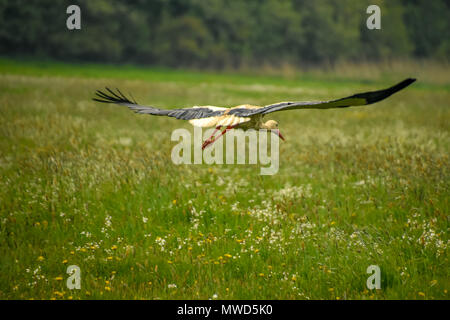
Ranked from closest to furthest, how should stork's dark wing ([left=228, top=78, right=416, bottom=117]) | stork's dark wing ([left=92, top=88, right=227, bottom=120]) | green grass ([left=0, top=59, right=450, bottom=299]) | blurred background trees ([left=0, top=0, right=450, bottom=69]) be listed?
stork's dark wing ([left=228, top=78, right=416, bottom=117])
green grass ([left=0, top=59, right=450, bottom=299])
stork's dark wing ([left=92, top=88, right=227, bottom=120])
blurred background trees ([left=0, top=0, right=450, bottom=69])

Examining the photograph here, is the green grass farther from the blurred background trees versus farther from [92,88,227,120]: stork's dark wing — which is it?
the blurred background trees

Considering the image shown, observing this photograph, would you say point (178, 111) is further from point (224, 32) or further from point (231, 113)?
point (224, 32)

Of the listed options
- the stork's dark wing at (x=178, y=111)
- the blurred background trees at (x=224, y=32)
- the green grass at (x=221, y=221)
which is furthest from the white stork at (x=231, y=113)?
the blurred background trees at (x=224, y=32)

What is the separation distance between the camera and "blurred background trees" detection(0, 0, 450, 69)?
143 feet

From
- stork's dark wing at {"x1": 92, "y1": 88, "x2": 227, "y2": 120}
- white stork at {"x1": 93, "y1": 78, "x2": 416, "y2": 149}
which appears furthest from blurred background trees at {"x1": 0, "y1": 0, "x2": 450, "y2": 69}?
white stork at {"x1": 93, "y1": 78, "x2": 416, "y2": 149}

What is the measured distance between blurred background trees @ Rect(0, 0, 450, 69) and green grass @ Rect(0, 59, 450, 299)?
3685cm

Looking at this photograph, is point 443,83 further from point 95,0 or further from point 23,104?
point 95,0

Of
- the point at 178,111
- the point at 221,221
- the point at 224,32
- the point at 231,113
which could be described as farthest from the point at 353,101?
the point at 224,32

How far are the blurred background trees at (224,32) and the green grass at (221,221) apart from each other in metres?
36.9

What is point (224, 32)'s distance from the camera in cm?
5675

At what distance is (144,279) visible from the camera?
16.9 ft

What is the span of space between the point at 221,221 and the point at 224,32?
174ft

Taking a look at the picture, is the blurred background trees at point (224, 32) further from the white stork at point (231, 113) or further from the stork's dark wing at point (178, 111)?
the white stork at point (231, 113)

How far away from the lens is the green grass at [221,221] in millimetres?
5008
